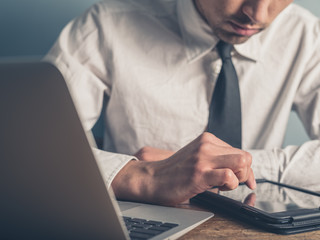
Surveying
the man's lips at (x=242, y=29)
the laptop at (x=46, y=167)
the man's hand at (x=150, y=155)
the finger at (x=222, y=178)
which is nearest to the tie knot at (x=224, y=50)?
the man's lips at (x=242, y=29)

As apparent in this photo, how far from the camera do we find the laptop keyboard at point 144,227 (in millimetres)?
513

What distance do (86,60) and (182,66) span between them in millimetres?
311

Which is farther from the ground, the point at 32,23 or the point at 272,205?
the point at 32,23

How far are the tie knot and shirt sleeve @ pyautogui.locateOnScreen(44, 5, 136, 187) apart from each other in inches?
14.4

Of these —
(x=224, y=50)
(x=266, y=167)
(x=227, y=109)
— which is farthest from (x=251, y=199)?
(x=224, y=50)

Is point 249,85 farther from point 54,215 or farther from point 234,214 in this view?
point 54,215

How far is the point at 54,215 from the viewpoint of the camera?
35 centimetres

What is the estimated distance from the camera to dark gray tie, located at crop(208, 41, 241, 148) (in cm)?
125

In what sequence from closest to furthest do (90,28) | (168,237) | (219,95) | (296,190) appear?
(168,237) < (296,190) < (219,95) < (90,28)

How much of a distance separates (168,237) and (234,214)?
0.60 ft

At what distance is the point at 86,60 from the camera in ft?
4.56

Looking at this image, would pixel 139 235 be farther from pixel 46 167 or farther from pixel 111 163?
pixel 111 163

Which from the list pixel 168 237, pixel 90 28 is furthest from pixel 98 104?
pixel 168 237

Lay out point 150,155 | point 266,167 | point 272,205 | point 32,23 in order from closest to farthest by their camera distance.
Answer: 1. point 272,205
2. point 150,155
3. point 266,167
4. point 32,23
